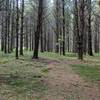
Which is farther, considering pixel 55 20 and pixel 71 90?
pixel 55 20

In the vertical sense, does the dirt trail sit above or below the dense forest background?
below

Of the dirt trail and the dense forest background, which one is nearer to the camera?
the dirt trail

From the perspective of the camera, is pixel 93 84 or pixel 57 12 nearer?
pixel 93 84

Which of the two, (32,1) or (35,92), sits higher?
(32,1)

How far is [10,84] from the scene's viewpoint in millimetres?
11133

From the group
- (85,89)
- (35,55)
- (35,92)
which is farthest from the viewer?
(35,55)

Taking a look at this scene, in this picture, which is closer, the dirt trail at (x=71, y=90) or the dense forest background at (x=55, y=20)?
the dirt trail at (x=71, y=90)

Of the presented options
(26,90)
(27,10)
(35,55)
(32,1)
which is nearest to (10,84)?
(26,90)

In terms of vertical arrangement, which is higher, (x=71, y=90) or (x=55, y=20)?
(x=55, y=20)

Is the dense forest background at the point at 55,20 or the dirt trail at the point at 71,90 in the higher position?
the dense forest background at the point at 55,20

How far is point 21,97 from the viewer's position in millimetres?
8953

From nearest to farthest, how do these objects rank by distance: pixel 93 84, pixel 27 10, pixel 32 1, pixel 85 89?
pixel 85 89, pixel 93 84, pixel 32 1, pixel 27 10

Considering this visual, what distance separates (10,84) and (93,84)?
3549 mm

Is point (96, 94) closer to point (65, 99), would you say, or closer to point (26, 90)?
point (65, 99)
